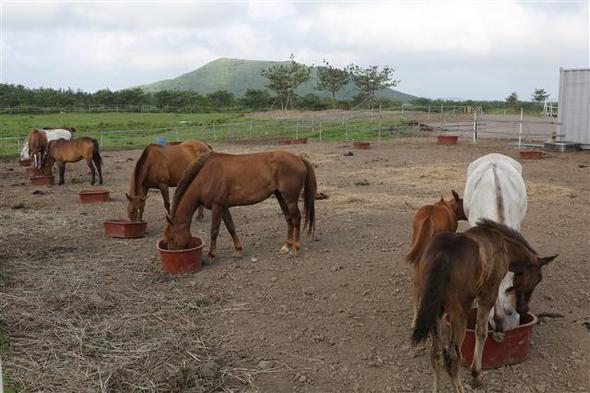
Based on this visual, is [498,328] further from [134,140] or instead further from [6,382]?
[134,140]

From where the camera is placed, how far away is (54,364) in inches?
179

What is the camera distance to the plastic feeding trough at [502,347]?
4.43 meters

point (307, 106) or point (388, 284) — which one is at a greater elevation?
point (307, 106)

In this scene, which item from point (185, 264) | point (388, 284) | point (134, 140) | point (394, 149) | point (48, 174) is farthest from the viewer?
point (134, 140)

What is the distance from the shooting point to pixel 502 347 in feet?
14.6

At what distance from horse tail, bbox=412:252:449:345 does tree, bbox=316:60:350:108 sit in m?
61.9

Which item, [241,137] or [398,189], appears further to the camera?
[241,137]

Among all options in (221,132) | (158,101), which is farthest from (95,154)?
(158,101)

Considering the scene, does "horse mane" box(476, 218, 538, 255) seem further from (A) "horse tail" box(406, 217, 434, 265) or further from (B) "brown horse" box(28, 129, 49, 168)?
(B) "brown horse" box(28, 129, 49, 168)

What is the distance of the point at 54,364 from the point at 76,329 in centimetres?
66

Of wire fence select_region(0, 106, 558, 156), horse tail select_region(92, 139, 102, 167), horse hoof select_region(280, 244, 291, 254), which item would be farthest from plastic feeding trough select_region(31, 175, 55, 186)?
horse hoof select_region(280, 244, 291, 254)

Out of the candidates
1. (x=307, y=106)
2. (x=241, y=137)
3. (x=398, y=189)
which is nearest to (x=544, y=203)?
(x=398, y=189)

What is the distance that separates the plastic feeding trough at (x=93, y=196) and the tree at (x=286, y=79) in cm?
4721

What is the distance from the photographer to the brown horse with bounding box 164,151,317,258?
7305 mm
